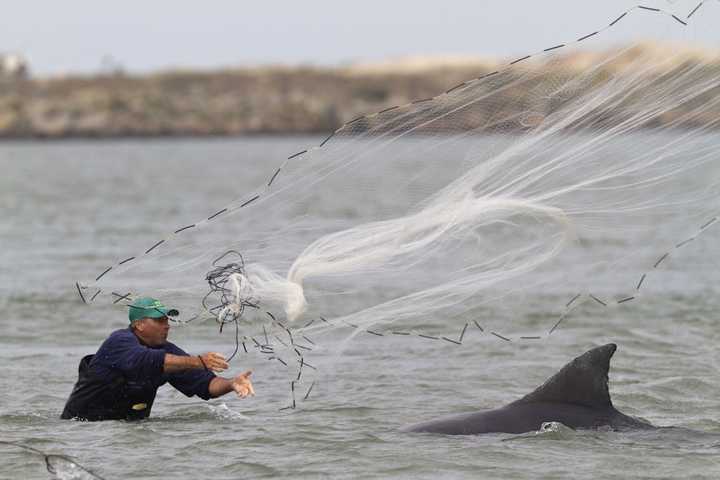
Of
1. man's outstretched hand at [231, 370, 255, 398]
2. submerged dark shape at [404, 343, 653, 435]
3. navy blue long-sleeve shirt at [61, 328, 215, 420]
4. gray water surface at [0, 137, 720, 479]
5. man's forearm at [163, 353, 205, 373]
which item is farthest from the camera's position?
navy blue long-sleeve shirt at [61, 328, 215, 420]

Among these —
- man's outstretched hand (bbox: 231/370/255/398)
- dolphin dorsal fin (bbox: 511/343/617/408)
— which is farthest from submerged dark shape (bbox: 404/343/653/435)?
man's outstretched hand (bbox: 231/370/255/398)

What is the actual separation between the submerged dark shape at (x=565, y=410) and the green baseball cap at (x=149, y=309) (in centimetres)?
237

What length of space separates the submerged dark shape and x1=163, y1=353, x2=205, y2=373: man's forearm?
1.98 meters

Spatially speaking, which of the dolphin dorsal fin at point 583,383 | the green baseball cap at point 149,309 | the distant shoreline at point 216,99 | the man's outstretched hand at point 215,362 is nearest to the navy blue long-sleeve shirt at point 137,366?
the green baseball cap at point 149,309

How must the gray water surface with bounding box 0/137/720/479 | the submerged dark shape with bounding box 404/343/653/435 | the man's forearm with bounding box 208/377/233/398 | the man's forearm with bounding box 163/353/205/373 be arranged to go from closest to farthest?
the gray water surface with bounding box 0/137/720/479, the submerged dark shape with bounding box 404/343/653/435, the man's forearm with bounding box 163/353/205/373, the man's forearm with bounding box 208/377/233/398

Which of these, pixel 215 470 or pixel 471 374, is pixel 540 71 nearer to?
pixel 215 470

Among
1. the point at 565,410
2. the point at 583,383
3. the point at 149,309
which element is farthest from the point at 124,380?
the point at 583,383

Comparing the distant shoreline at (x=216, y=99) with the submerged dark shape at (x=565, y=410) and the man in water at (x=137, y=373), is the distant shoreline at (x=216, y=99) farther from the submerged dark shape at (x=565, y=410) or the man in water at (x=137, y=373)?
the submerged dark shape at (x=565, y=410)

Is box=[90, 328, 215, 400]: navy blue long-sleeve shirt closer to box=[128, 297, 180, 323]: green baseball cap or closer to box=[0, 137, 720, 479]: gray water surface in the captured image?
box=[128, 297, 180, 323]: green baseball cap

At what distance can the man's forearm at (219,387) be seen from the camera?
1305 cm

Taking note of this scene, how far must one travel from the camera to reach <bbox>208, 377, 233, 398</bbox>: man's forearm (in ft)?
42.8

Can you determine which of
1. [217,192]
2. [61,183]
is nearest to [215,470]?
[217,192]

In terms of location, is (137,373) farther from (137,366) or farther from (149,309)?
(149,309)

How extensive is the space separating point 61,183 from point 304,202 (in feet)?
151
